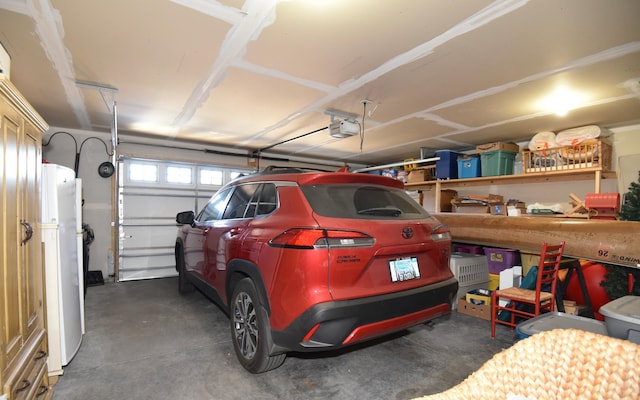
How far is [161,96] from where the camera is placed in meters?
3.59

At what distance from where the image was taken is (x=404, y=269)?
6.71ft

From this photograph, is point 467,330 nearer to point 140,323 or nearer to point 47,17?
point 140,323

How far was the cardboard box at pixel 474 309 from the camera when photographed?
3.66 m

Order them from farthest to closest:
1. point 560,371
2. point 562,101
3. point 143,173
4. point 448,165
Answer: point 143,173 → point 448,165 → point 562,101 → point 560,371

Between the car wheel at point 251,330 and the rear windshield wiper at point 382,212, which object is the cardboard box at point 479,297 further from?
the car wheel at point 251,330

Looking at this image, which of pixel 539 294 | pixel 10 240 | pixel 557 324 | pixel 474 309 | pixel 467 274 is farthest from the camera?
pixel 467 274

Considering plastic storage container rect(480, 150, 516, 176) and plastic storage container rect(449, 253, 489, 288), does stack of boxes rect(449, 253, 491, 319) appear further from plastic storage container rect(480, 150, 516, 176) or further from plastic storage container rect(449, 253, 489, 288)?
plastic storage container rect(480, 150, 516, 176)

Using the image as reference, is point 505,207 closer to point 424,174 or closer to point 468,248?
point 468,248

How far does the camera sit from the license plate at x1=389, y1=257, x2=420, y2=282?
199 cm

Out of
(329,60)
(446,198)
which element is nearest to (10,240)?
(329,60)

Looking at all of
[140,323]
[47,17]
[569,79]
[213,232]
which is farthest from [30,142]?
[569,79]

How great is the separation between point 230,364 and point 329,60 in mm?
2737

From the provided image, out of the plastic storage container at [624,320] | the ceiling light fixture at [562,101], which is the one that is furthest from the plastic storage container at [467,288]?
the plastic storage container at [624,320]

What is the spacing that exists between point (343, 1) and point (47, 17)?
2.03 meters
